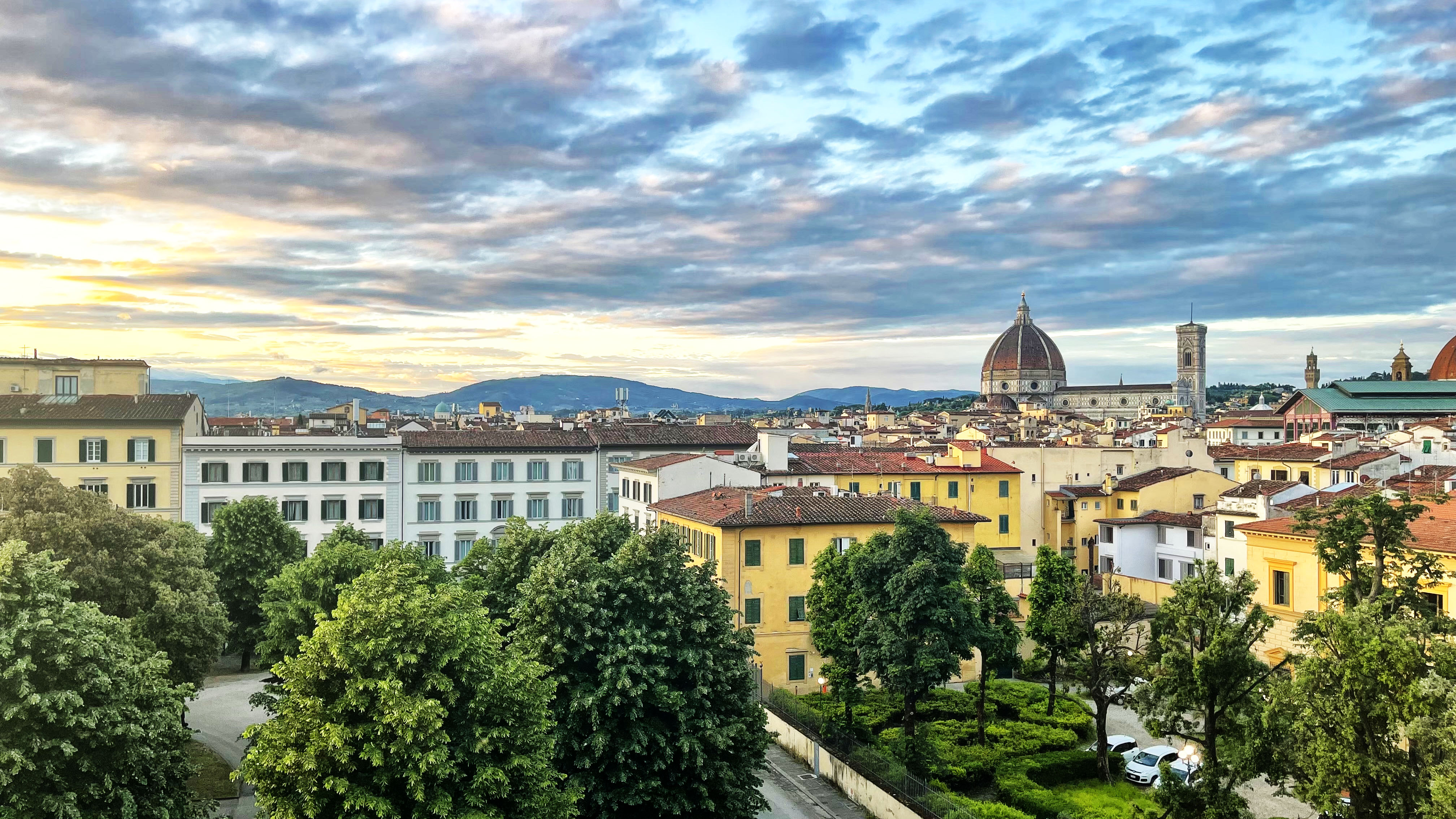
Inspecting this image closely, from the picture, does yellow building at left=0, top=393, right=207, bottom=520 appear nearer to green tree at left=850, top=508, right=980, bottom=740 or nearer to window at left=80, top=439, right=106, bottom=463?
window at left=80, top=439, right=106, bottom=463

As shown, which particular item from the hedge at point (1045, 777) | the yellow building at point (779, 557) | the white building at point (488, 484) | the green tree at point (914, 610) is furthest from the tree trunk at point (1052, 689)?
the white building at point (488, 484)

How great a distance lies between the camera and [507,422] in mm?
101938

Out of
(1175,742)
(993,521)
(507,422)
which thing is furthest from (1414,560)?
(507,422)

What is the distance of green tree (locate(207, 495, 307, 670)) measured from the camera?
47.6 metres

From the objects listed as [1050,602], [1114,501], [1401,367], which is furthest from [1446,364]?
[1050,602]

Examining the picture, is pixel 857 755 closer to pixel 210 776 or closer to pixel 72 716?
pixel 210 776

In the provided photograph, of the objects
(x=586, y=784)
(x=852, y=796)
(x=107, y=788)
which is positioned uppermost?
(x=107, y=788)

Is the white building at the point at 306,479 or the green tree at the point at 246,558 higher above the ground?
the white building at the point at 306,479

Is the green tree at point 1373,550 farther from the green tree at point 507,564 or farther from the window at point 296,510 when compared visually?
the window at point 296,510

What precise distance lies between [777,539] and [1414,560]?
24.6 metres

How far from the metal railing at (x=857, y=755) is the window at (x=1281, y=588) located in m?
16.3

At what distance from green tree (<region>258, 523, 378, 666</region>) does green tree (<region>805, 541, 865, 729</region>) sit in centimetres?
1577

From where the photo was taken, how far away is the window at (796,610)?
45.4 meters

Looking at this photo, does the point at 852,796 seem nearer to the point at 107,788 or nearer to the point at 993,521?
the point at 107,788
